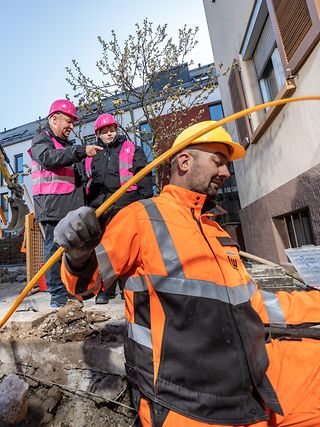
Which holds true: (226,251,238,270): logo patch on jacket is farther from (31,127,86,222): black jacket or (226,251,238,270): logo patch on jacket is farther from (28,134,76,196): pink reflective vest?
(28,134,76,196): pink reflective vest

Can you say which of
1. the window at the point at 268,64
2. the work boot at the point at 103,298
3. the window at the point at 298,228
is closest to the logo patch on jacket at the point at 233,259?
the work boot at the point at 103,298

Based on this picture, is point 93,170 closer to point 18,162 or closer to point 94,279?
point 94,279

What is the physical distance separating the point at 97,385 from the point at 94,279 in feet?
4.20

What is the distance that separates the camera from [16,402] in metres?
1.71

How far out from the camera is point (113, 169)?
11.4ft

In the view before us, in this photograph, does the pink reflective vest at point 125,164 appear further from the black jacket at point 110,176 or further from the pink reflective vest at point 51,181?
the pink reflective vest at point 51,181

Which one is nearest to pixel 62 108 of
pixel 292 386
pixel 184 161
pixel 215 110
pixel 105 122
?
pixel 105 122

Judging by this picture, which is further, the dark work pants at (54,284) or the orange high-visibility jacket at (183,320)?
the dark work pants at (54,284)

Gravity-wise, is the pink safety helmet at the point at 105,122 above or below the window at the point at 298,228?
above

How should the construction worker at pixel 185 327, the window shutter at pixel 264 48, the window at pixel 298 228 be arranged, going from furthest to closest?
the window shutter at pixel 264 48 < the window at pixel 298 228 < the construction worker at pixel 185 327

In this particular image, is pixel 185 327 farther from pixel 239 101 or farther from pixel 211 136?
pixel 239 101

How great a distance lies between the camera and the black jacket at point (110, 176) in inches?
135

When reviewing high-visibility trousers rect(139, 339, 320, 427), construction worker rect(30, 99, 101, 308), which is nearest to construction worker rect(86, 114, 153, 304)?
construction worker rect(30, 99, 101, 308)

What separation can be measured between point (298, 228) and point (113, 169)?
2801 mm
